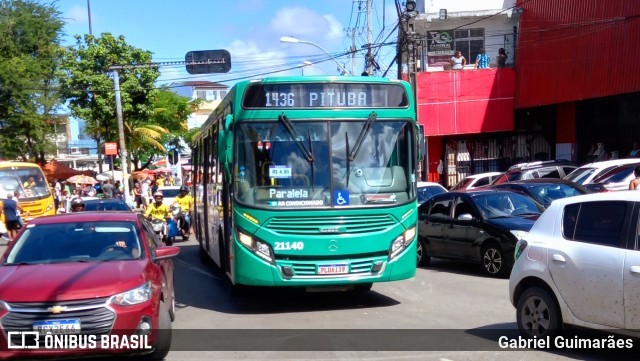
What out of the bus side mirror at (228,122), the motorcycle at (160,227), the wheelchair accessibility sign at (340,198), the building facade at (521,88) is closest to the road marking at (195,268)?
the motorcycle at (160,227)

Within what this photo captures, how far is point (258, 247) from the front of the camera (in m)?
10.4

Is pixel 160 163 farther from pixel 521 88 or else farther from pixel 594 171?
pixel 594 171

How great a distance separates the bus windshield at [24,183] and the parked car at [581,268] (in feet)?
76.2

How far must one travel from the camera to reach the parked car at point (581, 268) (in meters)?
7.00

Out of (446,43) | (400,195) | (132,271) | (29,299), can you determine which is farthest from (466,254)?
(446,43)

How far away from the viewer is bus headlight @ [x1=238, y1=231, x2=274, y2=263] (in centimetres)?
1038

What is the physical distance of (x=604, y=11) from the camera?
2762cm

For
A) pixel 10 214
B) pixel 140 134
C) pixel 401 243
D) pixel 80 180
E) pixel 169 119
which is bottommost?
pixel 80 180

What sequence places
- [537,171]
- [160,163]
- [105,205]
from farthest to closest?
[160,163] < [537,171] < [105,205]

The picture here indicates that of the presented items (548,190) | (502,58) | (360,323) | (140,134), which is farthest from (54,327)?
(140,134)

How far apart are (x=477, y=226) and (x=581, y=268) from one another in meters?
6.88

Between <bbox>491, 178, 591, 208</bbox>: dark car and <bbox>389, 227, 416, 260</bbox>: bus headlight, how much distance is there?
20.8 feet

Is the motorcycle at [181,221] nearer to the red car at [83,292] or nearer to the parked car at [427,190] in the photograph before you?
the parked car at [427,190]

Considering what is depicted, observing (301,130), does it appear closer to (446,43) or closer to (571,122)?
(571,122)
